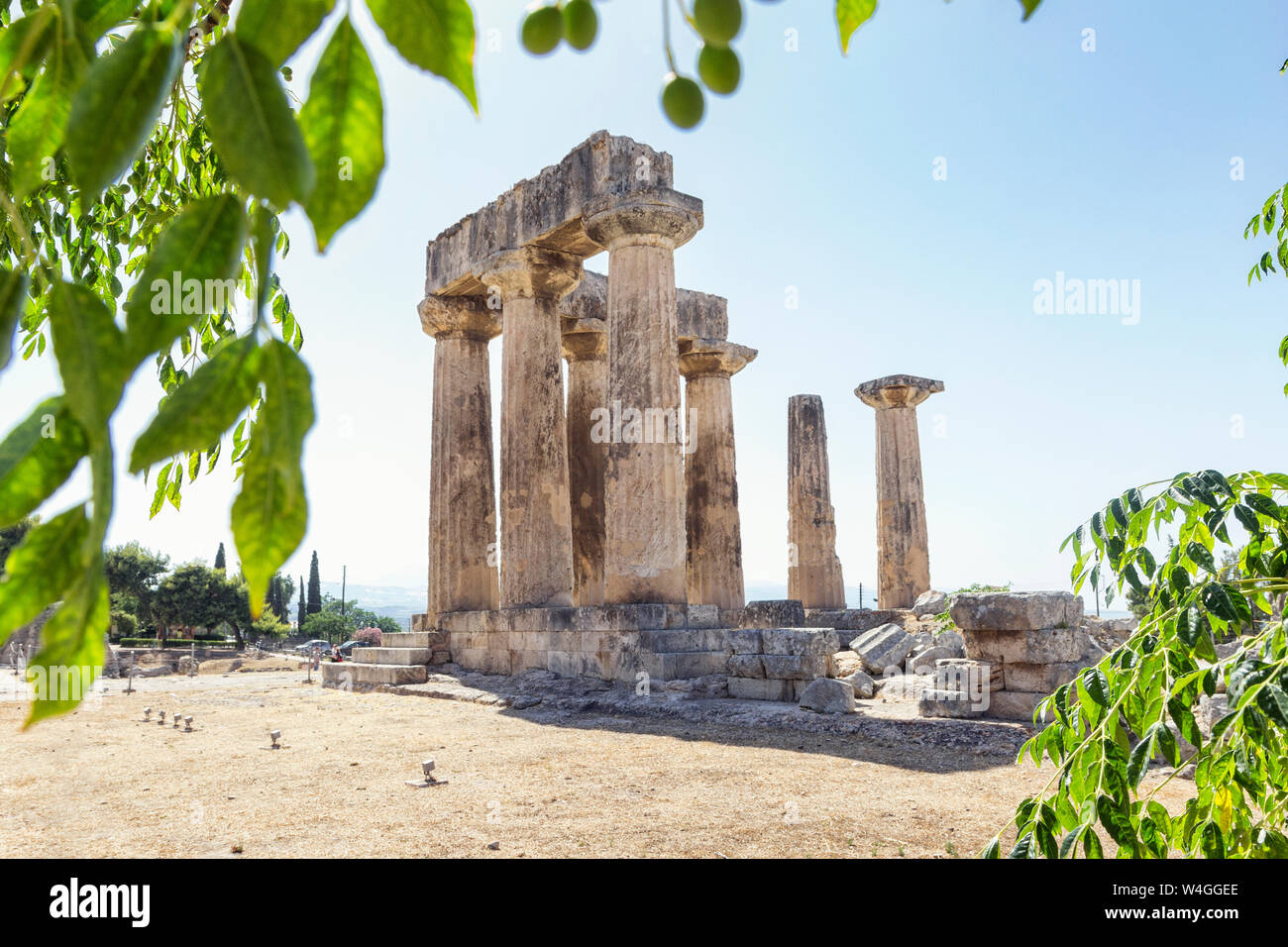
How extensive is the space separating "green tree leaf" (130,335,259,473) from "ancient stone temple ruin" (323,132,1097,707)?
39.4 feet

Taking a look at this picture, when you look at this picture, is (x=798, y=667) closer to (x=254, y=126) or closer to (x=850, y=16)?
(x=850, y=16)

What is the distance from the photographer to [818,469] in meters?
24.5

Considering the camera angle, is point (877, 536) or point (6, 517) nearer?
point (6, 517)

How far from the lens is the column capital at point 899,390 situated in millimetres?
24328

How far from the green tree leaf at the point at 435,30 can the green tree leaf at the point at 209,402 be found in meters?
0.24

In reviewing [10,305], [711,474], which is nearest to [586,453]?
[711,474]

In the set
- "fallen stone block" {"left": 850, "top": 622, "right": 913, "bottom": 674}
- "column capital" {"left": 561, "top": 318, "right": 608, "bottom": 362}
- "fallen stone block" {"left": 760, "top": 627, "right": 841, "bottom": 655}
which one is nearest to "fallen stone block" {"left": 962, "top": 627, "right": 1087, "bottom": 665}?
"fallen stone block" {"left": 760, "top": 627, "right": 841, "bottom": 655}

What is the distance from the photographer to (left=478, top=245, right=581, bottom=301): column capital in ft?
58.5

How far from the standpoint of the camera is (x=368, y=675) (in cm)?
1928

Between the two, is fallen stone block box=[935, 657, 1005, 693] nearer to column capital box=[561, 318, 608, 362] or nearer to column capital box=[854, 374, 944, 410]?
column capital box=[561, 318, 608, 362]

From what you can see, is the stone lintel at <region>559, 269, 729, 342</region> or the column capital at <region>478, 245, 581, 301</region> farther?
the stone lintel at <region>559, 269, 729, 342</region>

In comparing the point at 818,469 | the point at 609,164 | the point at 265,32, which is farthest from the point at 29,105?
the point at 818,469

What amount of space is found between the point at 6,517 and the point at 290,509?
28 centimetres
